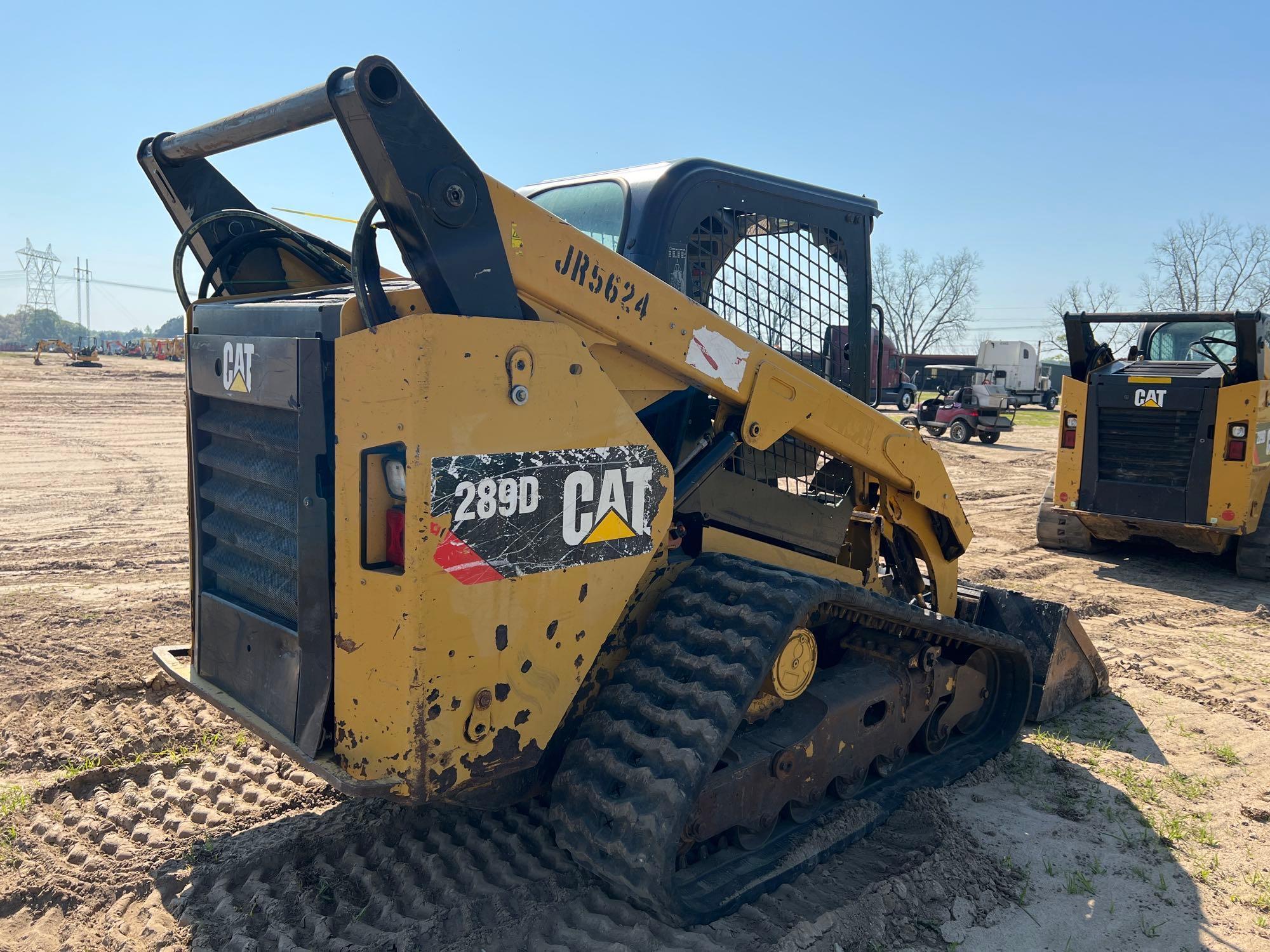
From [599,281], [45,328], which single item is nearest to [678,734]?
[599,281]

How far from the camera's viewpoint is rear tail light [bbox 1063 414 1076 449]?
9.18 metres

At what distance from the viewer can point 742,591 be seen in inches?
121

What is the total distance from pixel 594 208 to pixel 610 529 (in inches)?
56.8

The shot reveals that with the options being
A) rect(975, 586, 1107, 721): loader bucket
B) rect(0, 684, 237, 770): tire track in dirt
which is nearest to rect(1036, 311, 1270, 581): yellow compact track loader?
rect(975, 586, 1107, 721): loader bucket

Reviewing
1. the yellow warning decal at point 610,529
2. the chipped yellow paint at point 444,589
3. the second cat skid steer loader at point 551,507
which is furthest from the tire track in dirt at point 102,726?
the yellow warning decal at point 610,529

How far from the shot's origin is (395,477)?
8.39 ft

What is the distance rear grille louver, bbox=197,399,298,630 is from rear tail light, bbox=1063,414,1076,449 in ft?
26.9

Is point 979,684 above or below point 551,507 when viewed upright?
below

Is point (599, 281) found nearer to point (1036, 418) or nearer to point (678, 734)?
point (678, 734)

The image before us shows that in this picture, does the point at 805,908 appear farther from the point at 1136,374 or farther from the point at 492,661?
the point at 1136,374

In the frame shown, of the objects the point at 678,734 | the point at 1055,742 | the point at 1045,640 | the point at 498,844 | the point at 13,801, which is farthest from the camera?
the point at 1045,640

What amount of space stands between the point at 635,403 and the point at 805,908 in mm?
1761

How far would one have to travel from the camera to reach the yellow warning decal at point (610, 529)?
2793mm

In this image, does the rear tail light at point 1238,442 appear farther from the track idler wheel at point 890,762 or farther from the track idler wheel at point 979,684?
the track idler wheel at point 890,762
